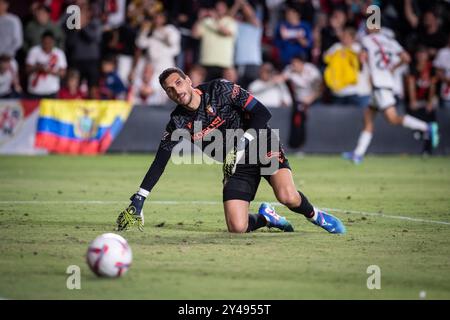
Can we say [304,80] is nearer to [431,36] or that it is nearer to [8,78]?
[431,36]

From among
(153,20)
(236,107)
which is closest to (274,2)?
(153,20)

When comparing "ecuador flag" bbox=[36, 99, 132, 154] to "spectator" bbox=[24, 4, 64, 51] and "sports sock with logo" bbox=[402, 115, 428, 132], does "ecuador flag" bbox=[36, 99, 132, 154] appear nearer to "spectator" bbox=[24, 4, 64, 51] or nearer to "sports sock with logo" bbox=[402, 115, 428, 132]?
"spectator" bbox=[24, 4, 64, 51]

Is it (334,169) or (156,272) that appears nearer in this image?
(156,272)

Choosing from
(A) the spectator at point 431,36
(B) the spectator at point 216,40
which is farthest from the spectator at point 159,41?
(A) the spectator at point 431,36

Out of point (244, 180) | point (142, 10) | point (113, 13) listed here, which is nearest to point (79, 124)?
point (113, 13)

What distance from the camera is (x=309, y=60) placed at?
74.8ft

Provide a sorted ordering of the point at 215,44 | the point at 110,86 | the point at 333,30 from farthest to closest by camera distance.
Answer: the point at 333,30
the point at 110,86
the point at 215,44

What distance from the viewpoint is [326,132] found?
21.9m

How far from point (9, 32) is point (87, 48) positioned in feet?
6.00

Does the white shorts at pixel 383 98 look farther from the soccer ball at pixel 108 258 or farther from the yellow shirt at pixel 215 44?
the soccer ball at pixel 108 258
